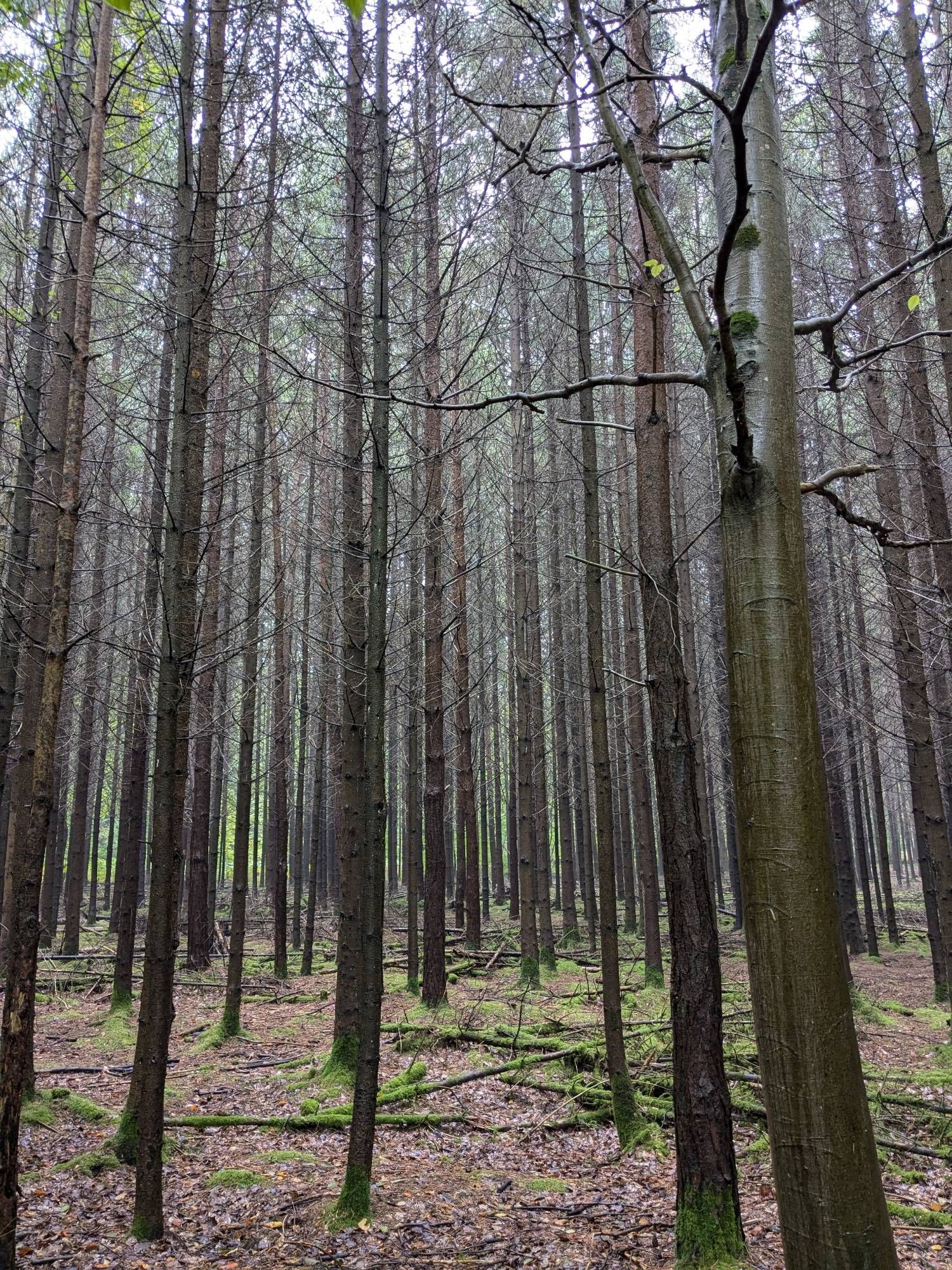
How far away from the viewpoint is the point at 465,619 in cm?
1081

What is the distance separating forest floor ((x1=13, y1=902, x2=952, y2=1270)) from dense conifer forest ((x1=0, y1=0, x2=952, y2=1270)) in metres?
0.04

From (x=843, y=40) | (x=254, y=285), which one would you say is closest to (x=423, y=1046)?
(x=254, y=285)

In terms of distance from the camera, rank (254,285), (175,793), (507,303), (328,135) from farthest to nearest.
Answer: (507,303), (254,285), (328,135), (175,793)

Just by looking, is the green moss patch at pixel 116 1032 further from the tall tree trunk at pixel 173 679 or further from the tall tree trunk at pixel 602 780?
the tall tree trunk at pixel 602 780

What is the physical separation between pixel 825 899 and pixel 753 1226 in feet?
11.6

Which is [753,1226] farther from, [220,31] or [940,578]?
[220,31]

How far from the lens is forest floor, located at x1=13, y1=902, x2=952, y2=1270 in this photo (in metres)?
3.95

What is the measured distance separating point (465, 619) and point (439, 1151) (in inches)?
260

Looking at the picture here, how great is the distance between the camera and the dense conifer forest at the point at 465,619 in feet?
6.15

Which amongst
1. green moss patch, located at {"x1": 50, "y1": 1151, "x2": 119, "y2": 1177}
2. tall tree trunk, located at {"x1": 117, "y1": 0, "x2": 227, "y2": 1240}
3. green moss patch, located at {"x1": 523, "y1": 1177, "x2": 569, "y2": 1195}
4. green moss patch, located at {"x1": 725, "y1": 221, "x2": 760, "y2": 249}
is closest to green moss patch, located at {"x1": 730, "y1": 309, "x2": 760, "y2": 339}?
green moss patch, located at {"x1": 725, "y1": 221, "x2": 760, "y2": 249}

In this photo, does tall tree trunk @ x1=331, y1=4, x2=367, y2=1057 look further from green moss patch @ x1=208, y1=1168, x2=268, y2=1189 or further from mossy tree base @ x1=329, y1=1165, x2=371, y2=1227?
mossy tree base @ x1=329, y1=1165, x2=371, y2=1227

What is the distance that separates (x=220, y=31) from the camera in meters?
5.67

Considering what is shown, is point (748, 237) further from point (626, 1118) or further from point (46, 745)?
point (626, 1118)

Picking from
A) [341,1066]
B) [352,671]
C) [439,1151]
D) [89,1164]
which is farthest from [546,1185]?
[352,671]
